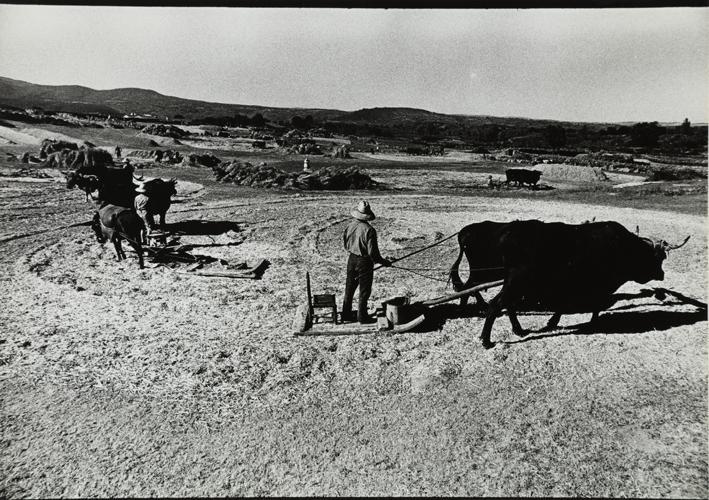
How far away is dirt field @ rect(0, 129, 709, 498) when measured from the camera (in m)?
4.32

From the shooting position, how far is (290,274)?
996 cm

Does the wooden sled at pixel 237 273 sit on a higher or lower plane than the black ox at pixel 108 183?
lower

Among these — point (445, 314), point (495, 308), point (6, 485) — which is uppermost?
point (495, 308)

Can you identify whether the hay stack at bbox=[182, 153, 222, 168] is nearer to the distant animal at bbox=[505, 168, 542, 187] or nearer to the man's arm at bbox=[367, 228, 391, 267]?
the distant animal at bbox=[505, 168, 542, 187]

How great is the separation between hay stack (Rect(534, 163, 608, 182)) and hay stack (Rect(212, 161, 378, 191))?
12476 millimetres

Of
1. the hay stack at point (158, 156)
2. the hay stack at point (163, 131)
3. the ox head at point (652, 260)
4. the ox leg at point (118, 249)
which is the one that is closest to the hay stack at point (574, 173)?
the ox head at point (652, 260)

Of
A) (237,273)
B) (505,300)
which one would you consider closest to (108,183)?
(237,273)

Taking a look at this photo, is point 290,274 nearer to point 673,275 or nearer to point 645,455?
point 645,455

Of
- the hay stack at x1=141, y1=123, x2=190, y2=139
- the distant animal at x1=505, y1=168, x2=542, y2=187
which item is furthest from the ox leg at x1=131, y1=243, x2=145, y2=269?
the hay stack at x1=141, y1=123, x2=190, y2=139

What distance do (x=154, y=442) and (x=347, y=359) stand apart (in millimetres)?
2686

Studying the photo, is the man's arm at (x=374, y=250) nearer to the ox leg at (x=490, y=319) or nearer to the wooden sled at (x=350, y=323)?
the wooden sled at (x=350, y=323)

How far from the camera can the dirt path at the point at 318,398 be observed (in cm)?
432

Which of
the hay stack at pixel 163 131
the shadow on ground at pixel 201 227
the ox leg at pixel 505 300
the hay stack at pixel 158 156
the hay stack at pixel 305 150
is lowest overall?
the shadow on ground at pixel 201 227

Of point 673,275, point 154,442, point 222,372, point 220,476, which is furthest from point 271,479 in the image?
point 673,275
